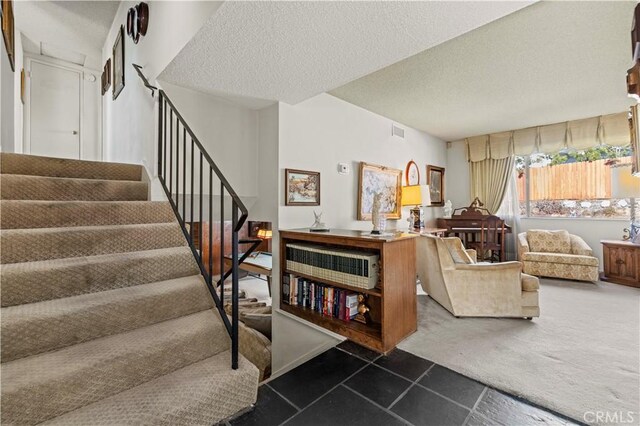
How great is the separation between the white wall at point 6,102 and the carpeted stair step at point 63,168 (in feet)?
1.97

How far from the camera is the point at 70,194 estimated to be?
2219 millimetres

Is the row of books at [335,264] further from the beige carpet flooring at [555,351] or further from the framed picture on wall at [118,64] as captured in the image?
the framed picture on wall at [118,64]

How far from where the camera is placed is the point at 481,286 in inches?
109

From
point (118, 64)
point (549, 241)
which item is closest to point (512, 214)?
point (549, 241)

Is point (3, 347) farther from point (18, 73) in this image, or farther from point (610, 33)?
point (610, 33)

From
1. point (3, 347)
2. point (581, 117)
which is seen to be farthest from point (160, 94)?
point (581, 117)

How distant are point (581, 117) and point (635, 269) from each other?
2.31m

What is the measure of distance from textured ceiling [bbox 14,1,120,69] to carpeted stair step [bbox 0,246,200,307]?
3319 mm

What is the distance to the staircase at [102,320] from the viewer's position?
1222 millimetres

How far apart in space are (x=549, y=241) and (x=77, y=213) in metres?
6.08

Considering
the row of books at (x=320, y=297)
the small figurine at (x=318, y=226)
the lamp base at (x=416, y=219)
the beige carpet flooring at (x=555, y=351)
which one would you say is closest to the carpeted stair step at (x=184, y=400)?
the row of books at (x=320, y=297)

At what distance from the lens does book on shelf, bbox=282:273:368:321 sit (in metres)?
2.49

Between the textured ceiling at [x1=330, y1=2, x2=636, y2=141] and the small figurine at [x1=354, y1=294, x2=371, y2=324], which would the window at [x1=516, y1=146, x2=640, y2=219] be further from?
the small figurine at [x1=354, y1=294, x2=371, y2=324]

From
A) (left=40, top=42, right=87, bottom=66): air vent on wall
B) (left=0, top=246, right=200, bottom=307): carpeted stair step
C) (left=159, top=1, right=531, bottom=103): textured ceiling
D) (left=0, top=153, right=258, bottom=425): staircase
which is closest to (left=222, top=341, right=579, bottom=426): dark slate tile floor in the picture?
(left=0, top=153, right=258, bottom=425): staircase
